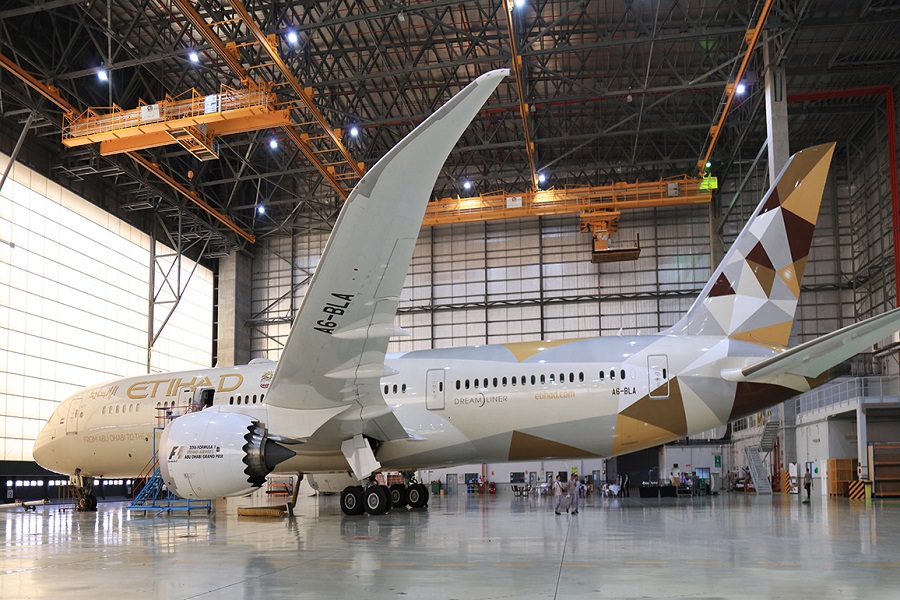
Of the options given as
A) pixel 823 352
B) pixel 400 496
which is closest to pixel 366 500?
pixel 400 496

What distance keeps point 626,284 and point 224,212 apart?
22.8 m

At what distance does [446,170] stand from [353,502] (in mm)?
30147

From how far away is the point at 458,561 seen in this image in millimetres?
8125

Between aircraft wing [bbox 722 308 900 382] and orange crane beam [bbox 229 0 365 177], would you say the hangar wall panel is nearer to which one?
orange crane beam [bbox 229 0 365 177]

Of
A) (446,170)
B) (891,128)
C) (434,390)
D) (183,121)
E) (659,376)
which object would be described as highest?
(446,170)

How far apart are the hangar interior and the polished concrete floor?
18.5m

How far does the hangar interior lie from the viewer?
2923 cm

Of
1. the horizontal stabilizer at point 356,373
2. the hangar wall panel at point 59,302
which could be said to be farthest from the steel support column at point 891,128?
the hangar wall panel at point 59,302

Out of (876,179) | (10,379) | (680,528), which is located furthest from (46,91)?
(876,179)

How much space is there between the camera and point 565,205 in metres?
41.2

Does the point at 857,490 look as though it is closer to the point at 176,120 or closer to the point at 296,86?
the point at 296,86

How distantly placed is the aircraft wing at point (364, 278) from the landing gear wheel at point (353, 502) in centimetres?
401

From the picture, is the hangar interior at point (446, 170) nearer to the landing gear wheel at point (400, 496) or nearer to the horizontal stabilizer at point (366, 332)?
the landing gear wheel at point (400, 496)

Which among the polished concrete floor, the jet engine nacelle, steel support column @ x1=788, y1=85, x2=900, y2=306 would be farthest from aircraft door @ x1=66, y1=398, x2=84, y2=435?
steel support column @ x1=788, y1=85, x2=900, y2=306
